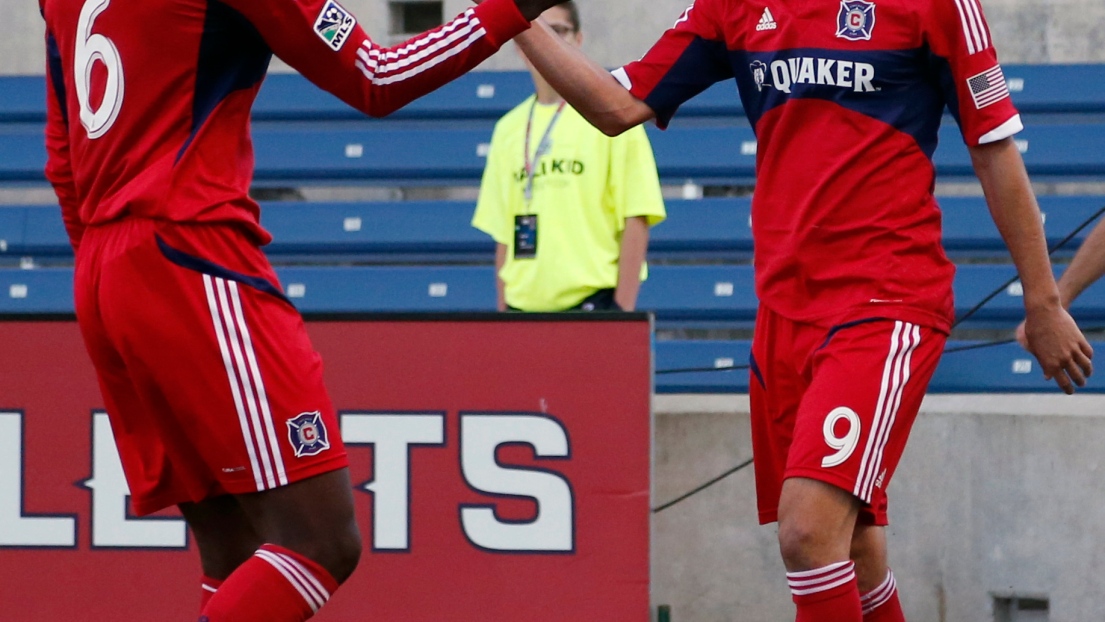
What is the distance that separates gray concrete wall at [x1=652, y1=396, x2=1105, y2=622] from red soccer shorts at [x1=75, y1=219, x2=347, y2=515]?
2677 mm

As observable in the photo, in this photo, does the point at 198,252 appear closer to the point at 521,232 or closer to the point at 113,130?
the point at 113,130

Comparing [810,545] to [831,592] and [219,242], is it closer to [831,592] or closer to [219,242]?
[831,592]

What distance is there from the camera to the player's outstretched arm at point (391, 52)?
2.84 meters

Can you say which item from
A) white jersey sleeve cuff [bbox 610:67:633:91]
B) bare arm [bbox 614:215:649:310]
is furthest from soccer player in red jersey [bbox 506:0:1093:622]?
bare arm [bbox 614:215:649:310]

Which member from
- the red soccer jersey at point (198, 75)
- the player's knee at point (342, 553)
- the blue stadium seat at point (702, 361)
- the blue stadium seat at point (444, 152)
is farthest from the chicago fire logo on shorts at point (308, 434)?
the blue stadium seat at point (444, 152)

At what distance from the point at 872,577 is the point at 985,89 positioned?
1.16 meters

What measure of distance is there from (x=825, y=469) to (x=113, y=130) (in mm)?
1613

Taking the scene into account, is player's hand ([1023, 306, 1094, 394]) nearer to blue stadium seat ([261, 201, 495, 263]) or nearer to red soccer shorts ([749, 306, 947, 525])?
red soccer shorts ([749, 306, 947, 525])

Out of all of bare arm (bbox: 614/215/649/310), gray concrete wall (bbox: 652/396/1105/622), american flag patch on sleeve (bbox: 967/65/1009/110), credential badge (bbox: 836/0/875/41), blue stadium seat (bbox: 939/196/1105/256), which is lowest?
gray concrete wall (bbox: 652/396/1105/622)

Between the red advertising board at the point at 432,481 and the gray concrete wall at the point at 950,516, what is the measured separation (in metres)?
0.85

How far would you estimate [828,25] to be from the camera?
10.5 ft

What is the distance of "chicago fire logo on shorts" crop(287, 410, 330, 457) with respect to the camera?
2.85 m

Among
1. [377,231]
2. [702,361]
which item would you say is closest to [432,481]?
[702,361]

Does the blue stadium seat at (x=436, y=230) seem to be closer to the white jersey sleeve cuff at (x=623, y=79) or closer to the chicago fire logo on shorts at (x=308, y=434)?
the white jersey sleeve cuff at (x=623, y=79)
